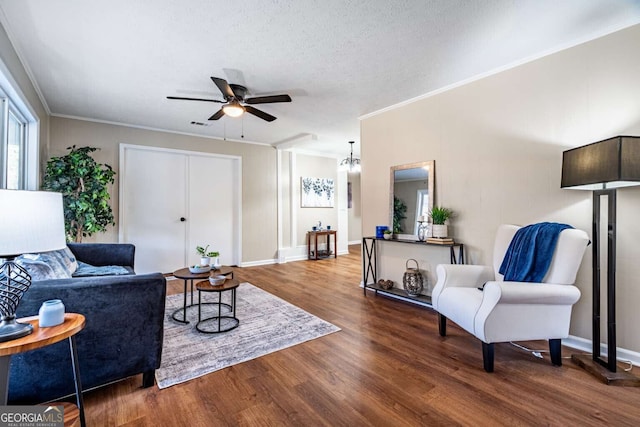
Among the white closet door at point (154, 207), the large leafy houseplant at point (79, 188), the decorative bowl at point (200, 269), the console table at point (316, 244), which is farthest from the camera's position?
the console table at point (316, 244)

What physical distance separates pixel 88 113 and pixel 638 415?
241 inches

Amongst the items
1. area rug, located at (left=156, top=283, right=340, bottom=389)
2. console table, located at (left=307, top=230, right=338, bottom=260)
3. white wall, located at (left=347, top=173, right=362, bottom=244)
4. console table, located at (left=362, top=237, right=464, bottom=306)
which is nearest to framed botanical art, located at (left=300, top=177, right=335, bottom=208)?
console table, located at (left=307, top=230, right=338, bottom=260)

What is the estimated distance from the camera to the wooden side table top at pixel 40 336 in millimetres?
Result: 1161

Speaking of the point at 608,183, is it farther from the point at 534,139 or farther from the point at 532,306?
the point at 532,306

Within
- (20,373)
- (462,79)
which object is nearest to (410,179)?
(462,79)

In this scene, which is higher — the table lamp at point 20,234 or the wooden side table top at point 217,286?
the table lamp at point 20,234

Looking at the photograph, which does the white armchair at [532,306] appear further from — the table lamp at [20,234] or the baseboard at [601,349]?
the table lamp at [20,234]

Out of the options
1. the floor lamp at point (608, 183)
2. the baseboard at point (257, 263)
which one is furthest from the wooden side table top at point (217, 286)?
the baseboard at point (257, 263)

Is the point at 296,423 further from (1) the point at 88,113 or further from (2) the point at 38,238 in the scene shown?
(1) the point at 88,113

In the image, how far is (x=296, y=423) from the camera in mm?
1536

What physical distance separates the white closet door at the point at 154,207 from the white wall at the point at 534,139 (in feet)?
12.7

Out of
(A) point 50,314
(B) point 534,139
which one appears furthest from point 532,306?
(A) point 50,314

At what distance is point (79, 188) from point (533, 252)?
503cm

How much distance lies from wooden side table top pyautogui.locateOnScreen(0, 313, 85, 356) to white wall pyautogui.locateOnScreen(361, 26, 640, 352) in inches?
127
